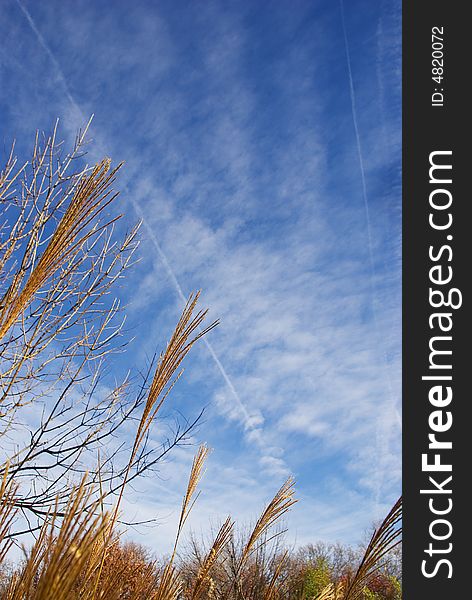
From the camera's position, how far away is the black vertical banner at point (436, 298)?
286 centimetres

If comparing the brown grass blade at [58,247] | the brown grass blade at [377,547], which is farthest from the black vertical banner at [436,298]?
the brown grass blade at [58,247]

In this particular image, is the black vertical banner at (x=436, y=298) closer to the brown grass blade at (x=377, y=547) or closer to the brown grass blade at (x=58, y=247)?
the brown grass blade at (x=377, y=547)

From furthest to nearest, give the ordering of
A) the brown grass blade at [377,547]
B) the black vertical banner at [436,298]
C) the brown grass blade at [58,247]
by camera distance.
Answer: the black vertical banner at [436,298] → the brown grass blade at [377,547] → the brown grass blade at [58,247]

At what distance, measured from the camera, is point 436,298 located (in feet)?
11.0

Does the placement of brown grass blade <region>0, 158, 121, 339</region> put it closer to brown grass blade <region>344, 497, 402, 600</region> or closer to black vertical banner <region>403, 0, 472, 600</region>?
brown grass blade <region>344, 497, 402, 600</region>

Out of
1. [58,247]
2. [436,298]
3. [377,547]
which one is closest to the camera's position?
[58,247]

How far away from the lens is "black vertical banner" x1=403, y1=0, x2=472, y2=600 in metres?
2.86

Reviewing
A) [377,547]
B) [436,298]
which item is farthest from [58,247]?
[436,298]

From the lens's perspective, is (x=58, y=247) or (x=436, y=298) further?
(x=436, y=298)

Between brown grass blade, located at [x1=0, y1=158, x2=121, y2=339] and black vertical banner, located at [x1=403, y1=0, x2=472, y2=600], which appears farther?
black vertical banner, located at [x1=403, y1=0, x2=472, y2=600]

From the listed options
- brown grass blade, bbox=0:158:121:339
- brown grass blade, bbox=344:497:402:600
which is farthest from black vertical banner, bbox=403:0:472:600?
brown grass blade, bbox=0:158:121:339

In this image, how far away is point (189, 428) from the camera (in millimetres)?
5289

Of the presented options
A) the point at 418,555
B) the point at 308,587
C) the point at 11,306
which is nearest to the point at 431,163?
the point at 418,555

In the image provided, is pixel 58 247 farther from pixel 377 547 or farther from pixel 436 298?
pixel 436 298
